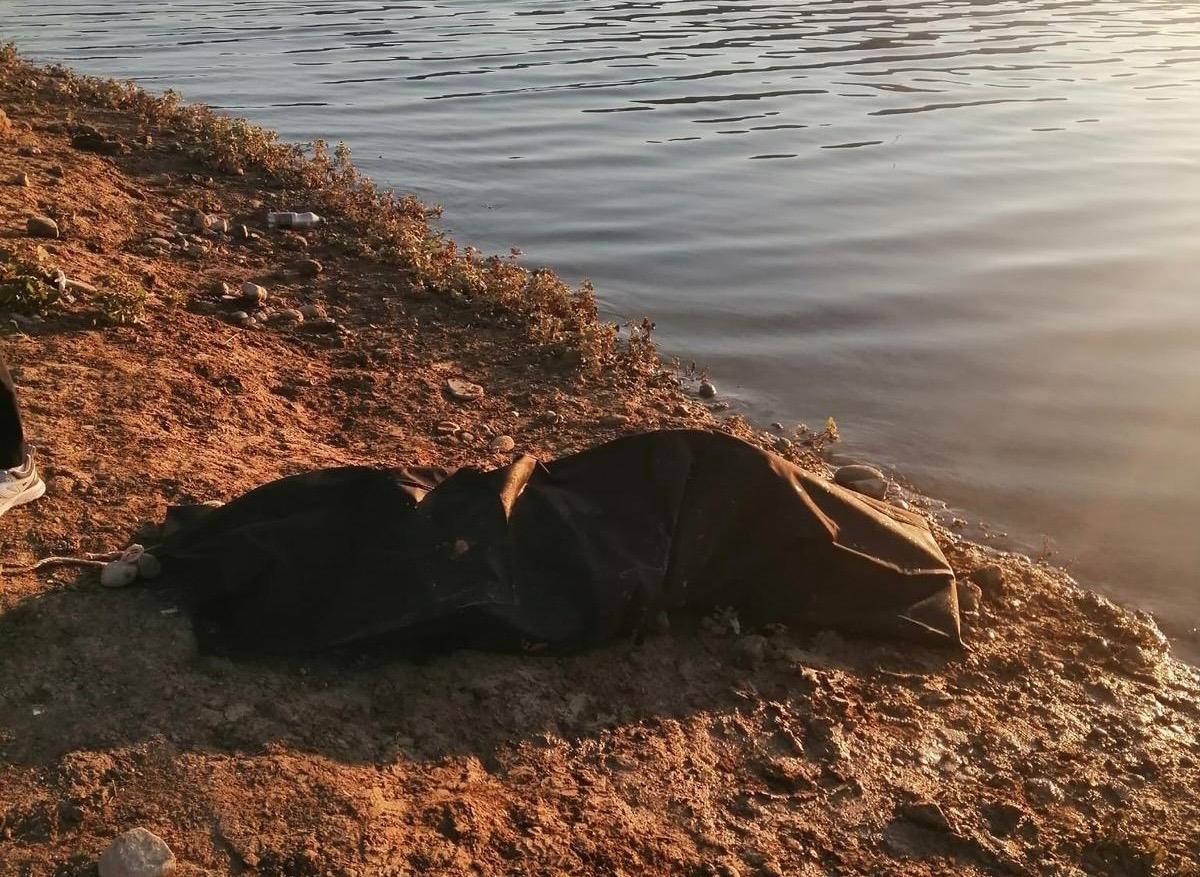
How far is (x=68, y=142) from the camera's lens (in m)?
9.18

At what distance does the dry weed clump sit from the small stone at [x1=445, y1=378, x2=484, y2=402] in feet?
1.98

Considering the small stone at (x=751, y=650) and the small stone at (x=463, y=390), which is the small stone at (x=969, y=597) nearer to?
the small stone at (x=751, y=650)

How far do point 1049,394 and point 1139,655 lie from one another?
2.46 meters

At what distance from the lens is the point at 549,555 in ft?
12.1

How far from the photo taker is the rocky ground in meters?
2.88

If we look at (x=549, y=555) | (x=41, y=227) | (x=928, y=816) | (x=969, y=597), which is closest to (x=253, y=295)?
(x=41, y=227)

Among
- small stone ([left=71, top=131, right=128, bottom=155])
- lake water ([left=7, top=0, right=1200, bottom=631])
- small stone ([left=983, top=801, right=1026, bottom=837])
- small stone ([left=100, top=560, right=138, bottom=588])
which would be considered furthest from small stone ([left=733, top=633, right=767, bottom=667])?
small stone ([left=71, top=131, right=128, bottom=155])

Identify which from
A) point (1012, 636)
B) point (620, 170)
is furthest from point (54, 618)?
point (620, 170)

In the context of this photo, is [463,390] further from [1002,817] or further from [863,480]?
[1002,817]

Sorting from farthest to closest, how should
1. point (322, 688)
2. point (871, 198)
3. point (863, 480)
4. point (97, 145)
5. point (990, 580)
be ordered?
point (871, 198)
point (97, 145)
point (863, 480)
point (990, 580)
point (322, 688)

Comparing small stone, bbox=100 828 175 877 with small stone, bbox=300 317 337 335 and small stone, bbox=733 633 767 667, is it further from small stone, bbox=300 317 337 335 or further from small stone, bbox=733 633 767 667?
small stone, bbox=300 317 337 335

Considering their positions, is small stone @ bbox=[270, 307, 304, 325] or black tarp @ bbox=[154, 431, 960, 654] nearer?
black tarp @ bbox=[154, 431, 960, 654]

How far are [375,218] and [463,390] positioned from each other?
9.03 feet

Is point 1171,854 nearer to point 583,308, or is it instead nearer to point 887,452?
point 887,452
